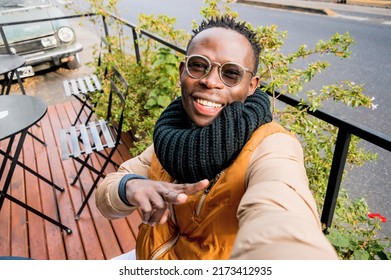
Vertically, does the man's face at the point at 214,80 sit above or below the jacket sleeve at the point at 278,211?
above

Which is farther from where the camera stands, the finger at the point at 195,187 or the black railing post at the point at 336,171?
the black railing post at the point at 336,171

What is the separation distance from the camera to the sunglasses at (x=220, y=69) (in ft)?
3.90

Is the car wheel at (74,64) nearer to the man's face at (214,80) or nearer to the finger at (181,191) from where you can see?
the man's face at (214,80)

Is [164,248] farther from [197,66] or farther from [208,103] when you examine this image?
[197,66]

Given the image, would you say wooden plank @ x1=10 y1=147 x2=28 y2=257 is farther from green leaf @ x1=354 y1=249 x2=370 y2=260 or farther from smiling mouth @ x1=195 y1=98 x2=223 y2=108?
green leaf @ x1=354 y1=249 x2=370 y2=260

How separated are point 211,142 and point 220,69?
0.30 meters

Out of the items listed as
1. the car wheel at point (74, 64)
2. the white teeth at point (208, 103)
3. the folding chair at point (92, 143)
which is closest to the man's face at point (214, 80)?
the white teeth at point (208, 103)

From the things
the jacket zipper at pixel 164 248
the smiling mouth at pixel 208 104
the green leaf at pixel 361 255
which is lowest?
the green leaf at pixel 361 255

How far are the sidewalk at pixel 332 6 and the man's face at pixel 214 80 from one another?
11544 millimetres

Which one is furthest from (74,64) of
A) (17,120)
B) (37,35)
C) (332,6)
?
(332,6)

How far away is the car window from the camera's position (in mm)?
5965

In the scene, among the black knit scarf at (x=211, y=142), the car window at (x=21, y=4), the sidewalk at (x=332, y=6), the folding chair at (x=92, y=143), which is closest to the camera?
the black knit scarf at (x=211, y=142)

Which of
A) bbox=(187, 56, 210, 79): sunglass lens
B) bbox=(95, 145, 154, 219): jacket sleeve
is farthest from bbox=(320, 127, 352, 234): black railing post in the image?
bbox=(95, 145, 154, 219): jacket sleeve

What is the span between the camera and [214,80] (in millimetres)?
1209
